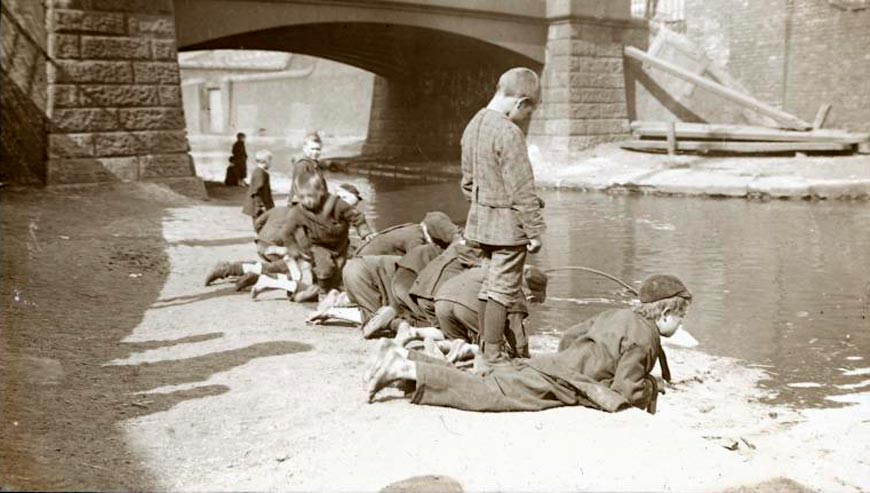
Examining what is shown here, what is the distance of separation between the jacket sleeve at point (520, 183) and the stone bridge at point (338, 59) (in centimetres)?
958

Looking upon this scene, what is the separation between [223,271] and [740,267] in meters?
5.63

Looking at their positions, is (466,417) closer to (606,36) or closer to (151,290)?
(151,290)

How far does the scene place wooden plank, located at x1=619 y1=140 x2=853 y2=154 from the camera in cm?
1733

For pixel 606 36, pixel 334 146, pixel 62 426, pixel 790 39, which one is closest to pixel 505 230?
pixel 62 426

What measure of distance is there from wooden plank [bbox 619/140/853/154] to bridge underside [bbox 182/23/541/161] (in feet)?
11.6

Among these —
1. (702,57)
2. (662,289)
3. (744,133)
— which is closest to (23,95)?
(662,289)

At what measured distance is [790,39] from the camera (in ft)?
68.3

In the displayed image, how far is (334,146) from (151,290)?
24.0m

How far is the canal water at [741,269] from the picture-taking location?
5902 mm

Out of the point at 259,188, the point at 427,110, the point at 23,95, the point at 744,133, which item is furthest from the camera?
the point at 427,110

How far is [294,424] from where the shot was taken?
3.72 meters

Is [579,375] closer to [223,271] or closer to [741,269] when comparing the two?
[223,271]

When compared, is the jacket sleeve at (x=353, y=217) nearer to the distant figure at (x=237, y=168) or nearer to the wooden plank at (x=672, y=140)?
the distant figure at (x=237, y=168)

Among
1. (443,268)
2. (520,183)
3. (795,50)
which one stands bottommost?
(443,268)
